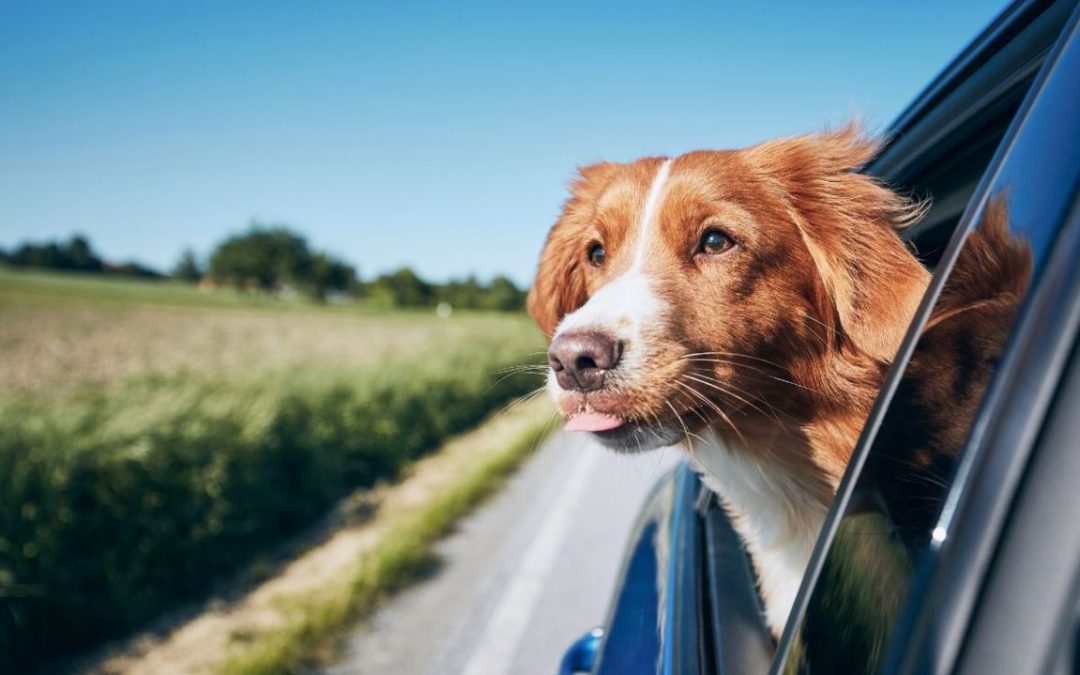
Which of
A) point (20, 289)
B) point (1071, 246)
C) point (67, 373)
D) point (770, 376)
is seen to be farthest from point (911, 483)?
point (20, 289)

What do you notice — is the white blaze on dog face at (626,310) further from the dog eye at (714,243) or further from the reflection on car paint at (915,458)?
the reflection on car paint at (915,458)

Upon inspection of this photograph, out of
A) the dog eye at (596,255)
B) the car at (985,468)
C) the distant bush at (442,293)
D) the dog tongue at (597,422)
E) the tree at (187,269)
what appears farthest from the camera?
the tree at (187,269)

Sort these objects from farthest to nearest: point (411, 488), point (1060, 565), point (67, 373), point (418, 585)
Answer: point (67, 373), point (411, 488), point (418, 585), point (1060, 565)

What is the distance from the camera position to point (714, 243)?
7.14 feet

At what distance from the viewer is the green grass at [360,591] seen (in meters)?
4.36

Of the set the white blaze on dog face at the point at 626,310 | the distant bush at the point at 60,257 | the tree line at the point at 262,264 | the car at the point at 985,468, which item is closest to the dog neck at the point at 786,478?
the white blaze on dog face at the point at 626,310

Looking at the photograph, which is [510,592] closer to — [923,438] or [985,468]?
[923,438]

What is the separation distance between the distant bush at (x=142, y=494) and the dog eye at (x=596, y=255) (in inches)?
164

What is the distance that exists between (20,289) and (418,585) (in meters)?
80.5

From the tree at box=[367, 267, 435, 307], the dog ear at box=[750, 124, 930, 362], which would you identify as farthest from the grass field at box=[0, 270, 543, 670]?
the tree at box=[367, 267, 435, 307]

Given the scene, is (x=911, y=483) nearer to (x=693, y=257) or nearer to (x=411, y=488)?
(x=693, y=257)

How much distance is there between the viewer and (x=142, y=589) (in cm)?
536

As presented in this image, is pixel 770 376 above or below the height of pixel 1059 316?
below

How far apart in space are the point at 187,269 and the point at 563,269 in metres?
165
